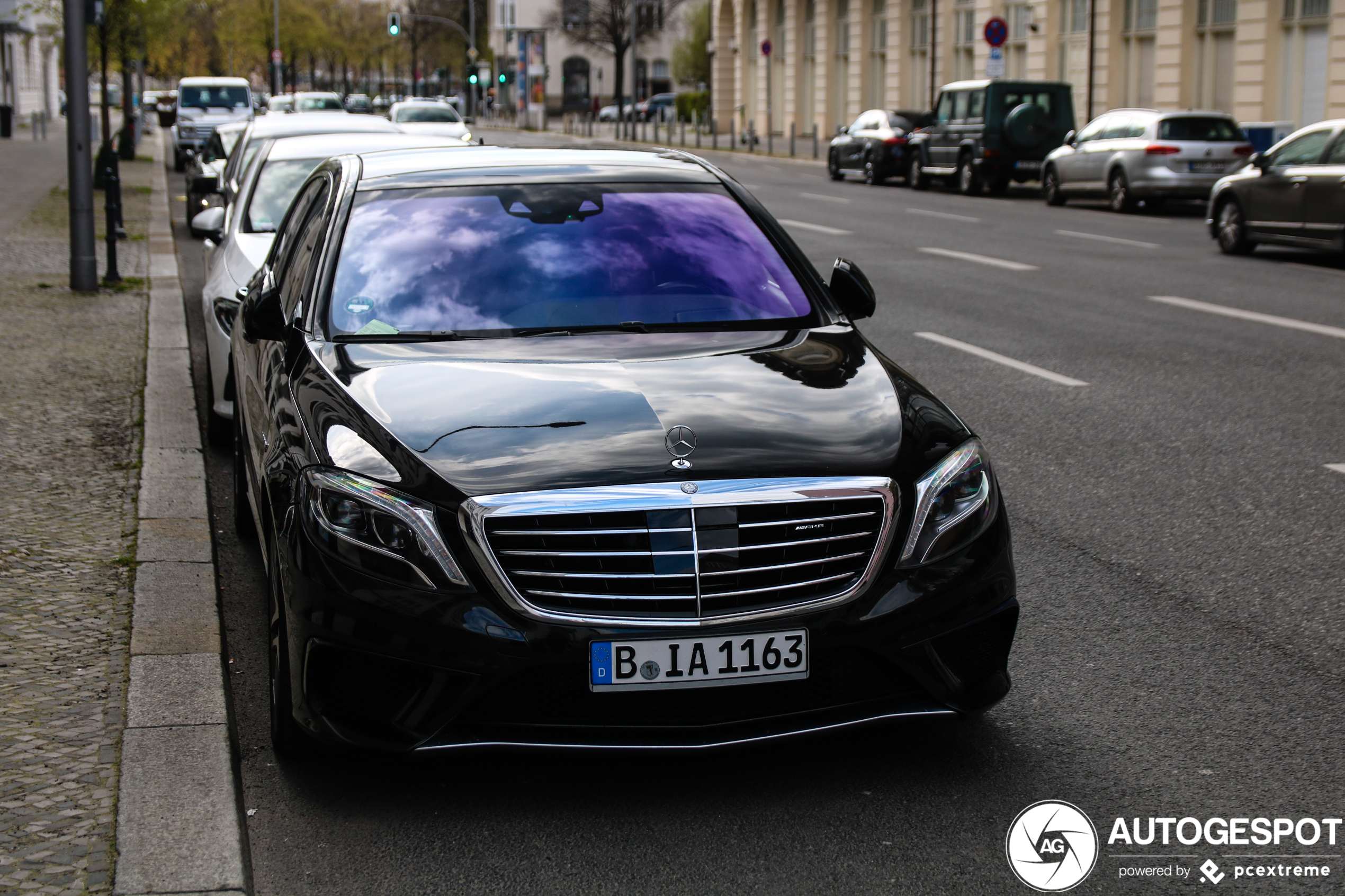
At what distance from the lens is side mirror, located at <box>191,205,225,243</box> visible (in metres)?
9.47

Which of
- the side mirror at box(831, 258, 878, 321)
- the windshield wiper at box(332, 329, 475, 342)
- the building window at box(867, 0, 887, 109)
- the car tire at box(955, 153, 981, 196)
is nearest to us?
the windshield wiper at box(332, 329, 475, 342)

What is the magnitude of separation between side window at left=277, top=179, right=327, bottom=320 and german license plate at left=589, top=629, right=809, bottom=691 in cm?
188

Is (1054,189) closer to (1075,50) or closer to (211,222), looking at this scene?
(1075,50)

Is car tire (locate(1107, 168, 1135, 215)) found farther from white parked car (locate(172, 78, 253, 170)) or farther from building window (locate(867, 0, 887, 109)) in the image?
building window (locate(867, 0, 887, 109))

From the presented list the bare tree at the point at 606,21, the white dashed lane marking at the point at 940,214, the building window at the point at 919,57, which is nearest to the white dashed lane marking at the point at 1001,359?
the white dashed lane marking at the point at 940,214

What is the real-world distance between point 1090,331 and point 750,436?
8.69m

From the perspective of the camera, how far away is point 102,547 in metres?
5.75

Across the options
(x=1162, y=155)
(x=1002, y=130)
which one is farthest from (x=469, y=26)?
(x=1162, y=155)

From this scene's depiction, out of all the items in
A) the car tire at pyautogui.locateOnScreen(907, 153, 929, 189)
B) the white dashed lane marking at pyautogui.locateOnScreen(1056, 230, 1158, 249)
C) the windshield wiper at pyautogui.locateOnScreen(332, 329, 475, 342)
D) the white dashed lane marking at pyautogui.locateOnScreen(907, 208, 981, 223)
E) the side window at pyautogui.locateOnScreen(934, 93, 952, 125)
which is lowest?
the white dashed lane marking at pyautogui.locateOnScreen(1056, 230, 1158, 249)

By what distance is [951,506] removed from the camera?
12.4ft

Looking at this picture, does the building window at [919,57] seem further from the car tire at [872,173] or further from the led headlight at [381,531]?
the led headlight at [381,531]

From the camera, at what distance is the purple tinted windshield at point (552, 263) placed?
4.70m

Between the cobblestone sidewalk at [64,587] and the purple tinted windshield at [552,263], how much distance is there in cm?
125

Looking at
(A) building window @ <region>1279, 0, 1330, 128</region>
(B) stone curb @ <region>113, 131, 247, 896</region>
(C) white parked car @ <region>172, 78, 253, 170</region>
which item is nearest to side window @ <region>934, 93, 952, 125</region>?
(A) building window @ <region>1279, 0, 1330, 128</region>
